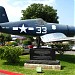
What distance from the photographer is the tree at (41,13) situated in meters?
52.3

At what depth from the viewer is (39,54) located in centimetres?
1870

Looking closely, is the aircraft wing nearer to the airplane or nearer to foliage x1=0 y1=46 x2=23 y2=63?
the airplane

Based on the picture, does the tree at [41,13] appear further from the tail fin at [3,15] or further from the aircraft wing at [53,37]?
the aircraft wing at [53,37]

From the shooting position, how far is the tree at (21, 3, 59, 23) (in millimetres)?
52344

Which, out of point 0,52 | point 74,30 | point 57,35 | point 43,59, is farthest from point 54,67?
point 74,30

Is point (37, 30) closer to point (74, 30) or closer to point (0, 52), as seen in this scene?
point (74, 30)

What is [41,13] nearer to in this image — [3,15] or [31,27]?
[3,15]

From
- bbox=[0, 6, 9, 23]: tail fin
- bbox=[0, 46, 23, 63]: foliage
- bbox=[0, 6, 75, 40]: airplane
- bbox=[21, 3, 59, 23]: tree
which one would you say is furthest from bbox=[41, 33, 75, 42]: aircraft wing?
bbox=[21, 3, 59, 23]: tree

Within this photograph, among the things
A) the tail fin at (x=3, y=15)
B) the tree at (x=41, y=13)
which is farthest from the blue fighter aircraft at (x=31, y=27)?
the tree at (x=41, y=13)

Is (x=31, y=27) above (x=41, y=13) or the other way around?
the other way around

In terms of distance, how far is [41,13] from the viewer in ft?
172

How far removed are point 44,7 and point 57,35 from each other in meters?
29.4

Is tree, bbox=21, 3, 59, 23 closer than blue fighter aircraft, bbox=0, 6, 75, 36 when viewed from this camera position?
No

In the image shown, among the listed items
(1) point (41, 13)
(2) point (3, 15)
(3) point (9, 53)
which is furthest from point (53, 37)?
A: (1) point (41, 13)
